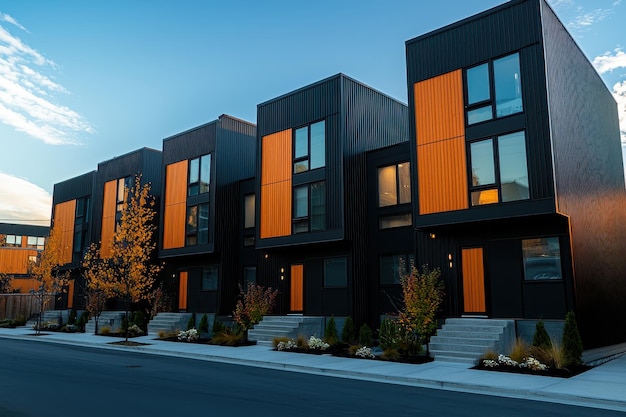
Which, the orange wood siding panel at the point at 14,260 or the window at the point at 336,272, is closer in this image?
the window at the point at 336,272

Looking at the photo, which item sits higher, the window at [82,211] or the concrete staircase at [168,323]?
the window at [82,211]

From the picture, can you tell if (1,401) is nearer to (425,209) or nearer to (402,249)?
(425,209)

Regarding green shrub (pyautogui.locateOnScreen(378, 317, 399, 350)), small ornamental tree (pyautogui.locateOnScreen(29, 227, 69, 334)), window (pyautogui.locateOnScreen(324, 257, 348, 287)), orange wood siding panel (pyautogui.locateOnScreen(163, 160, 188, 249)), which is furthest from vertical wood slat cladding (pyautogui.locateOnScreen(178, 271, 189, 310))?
green shrub (pyautogui.locateOnScreen(378, 317, 399, 350))

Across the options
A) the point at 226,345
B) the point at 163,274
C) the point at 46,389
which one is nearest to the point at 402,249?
the point at 226,345

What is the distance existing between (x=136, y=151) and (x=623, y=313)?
89.7 feet

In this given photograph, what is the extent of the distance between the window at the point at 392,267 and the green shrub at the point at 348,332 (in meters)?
2.18

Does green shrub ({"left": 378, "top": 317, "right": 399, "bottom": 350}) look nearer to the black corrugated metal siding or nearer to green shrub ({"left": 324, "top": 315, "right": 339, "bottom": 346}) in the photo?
green shrub ({"left": 324, "top": 315, "right": 339, "bottom": 346})

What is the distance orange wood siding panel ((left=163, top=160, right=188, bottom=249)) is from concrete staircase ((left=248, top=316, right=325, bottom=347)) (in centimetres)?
826

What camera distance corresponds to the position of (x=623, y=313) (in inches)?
765

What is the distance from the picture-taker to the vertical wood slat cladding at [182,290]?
27906mm

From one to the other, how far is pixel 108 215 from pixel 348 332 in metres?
20.7

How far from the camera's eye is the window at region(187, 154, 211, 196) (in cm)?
2639

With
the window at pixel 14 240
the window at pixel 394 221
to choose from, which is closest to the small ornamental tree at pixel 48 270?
the window at pixel 394 221

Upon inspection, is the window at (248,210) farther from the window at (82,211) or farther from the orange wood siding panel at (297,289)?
the window at (82,211)
